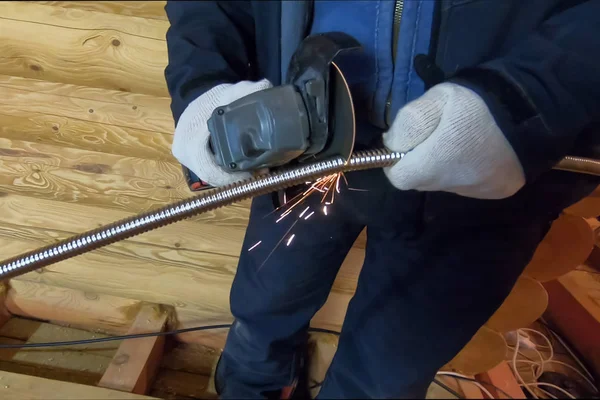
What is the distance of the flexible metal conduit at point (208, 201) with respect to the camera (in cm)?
39

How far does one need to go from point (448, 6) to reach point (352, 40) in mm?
95

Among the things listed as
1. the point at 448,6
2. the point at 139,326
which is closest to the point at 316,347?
the point at 139,326

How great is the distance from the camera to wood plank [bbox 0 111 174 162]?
0.78 meters

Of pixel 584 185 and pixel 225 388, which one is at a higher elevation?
pixel 584 185

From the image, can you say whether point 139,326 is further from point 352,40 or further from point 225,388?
point 352,40

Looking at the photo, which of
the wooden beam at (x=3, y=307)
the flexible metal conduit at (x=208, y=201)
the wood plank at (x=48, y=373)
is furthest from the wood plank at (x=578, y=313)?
the wooden beam at (x=3, y=307)

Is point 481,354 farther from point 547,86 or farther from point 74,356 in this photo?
point 74,356

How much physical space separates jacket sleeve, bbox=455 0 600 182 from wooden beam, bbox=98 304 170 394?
38cm

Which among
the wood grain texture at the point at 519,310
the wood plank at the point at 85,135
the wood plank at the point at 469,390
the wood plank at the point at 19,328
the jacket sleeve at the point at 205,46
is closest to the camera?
the wood plank at the point at 469,390

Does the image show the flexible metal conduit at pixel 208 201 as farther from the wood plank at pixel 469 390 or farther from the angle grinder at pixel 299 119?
the wood plank at pixel 469 390

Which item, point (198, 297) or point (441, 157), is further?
point (198, 297)

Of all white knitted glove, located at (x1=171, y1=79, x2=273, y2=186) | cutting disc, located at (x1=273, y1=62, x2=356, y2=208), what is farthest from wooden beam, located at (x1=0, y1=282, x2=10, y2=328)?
cutting disc, located at (x1=273, y1=62, x2=356, y2=208)

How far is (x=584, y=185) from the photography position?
1.54ft

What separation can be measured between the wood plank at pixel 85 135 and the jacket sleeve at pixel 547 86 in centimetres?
51
